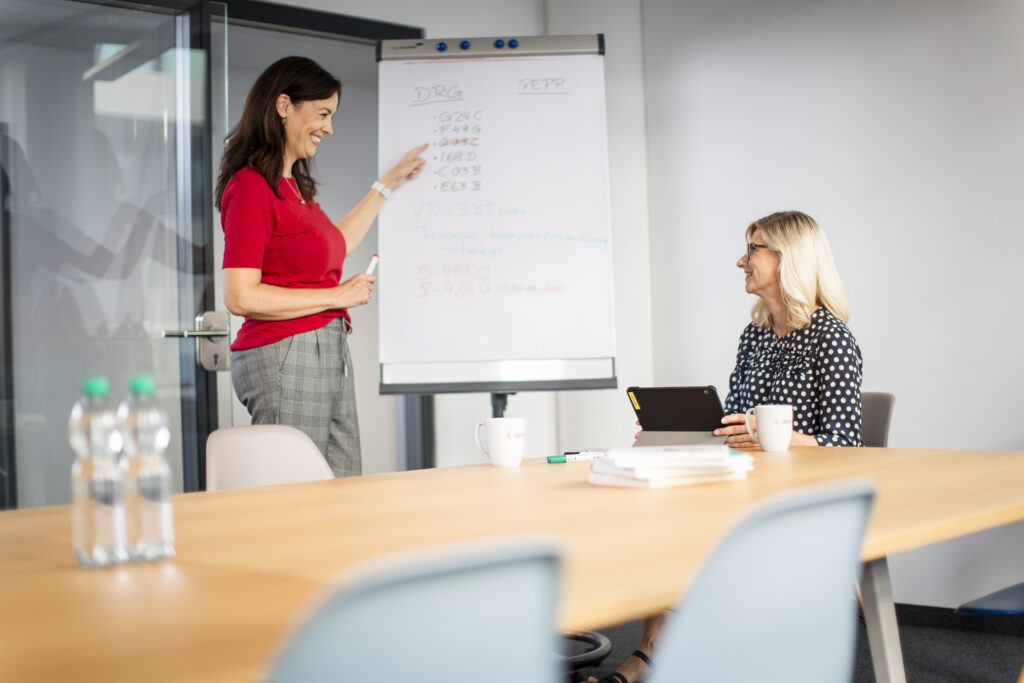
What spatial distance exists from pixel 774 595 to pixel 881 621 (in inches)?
30.9

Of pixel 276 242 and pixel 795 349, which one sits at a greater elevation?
pixel 276 242

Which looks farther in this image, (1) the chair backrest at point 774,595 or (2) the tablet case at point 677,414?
(2) the tablet case at point 677,414

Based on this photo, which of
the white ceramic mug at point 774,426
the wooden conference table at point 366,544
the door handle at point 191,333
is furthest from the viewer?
the door handle at point 191,333

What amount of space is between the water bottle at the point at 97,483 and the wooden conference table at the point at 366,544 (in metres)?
0.03

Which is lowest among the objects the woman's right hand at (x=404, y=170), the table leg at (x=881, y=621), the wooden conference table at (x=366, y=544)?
the table leg at (x=881, y=621)

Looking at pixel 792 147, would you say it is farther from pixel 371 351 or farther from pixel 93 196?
pixel 371 351

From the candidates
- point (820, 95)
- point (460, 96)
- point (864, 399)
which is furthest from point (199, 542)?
point (820, 95)

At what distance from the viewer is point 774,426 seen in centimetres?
214

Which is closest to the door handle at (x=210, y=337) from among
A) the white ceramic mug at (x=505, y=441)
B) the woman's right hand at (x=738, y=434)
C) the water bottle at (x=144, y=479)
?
the white ceramic mug at (x=505, y=441)

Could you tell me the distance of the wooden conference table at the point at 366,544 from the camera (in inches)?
31.4

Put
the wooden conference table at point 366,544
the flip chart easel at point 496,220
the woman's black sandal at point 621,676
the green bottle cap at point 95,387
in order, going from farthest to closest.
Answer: the flip chart easel at point 496,220 < the woman's black sandal at point 621,676 < the green bottle cap at point 95,387 < the wooden conference table at point 366,544

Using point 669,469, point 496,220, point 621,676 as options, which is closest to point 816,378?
point 621,676

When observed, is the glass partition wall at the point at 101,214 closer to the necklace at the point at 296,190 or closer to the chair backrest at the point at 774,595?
the necklace at the point at 296,190

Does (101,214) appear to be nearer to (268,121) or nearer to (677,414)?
(268,121)
